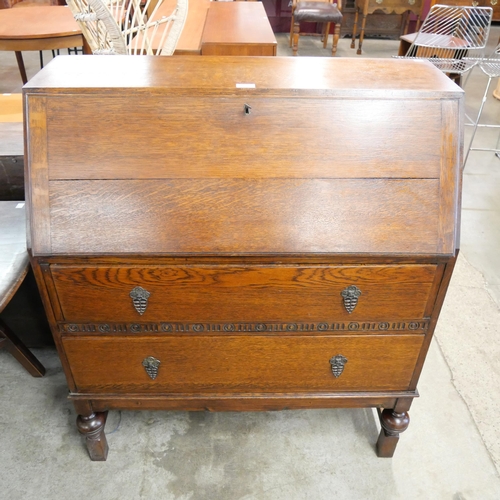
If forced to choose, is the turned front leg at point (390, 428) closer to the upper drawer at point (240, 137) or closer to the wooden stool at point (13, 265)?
the upper drawer at point (240, 137)

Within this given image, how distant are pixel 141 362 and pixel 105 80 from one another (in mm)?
744

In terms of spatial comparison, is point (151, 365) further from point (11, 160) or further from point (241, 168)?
point (11, 160)

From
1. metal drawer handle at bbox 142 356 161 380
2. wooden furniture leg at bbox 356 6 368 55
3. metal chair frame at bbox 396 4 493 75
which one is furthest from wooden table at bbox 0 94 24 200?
wooden furniture leg at bbox 356 6 368 55

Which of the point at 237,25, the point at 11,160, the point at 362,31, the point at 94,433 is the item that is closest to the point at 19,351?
the point at 94,433

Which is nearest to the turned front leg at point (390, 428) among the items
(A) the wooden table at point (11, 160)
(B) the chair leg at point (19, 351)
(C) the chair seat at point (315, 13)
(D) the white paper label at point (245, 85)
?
(D) the white paper label at point (245, 85)

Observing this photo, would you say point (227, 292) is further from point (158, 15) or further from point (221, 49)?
point (158, 15)

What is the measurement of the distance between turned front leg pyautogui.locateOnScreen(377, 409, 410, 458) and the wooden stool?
116 centimetres

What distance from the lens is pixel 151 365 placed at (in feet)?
4.13

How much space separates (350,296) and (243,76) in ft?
2.06

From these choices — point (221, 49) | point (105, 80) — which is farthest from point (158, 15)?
point (105, 80)

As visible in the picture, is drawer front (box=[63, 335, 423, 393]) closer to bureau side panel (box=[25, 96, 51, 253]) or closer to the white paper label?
bureau side panel (box=[25, 96, 51, 253])

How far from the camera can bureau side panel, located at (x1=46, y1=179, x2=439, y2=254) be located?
1031mm

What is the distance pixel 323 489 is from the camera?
143 centimetres

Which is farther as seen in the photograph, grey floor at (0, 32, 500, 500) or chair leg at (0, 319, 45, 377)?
chair leg at (0, 319, 45, 377)
